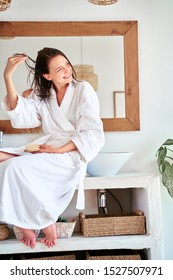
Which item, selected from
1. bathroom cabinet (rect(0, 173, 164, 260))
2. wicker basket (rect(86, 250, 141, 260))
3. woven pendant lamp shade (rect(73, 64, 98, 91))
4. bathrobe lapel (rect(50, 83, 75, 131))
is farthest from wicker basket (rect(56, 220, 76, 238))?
woven pendant lamp shade (rect(73, 64, 98, 91))

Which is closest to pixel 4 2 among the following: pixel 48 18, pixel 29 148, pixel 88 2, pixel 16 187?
pixel 48 18

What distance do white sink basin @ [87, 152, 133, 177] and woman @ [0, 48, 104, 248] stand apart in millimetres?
106

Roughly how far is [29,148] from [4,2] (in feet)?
2.59

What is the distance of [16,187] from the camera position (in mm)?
1893

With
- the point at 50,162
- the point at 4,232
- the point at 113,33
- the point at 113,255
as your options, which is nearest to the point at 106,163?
the point at 50,162

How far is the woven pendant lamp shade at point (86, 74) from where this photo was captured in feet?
7.89

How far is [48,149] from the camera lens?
2027 mm

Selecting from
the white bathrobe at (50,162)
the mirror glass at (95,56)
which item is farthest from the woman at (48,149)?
the mirror glass at (95,56)

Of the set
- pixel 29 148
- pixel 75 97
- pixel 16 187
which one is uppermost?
pixel 75 97

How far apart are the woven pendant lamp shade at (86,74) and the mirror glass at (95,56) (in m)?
0.02

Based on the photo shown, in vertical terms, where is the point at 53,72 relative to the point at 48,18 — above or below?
below

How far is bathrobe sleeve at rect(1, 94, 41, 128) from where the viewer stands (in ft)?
6.94

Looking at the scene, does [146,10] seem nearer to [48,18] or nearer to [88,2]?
[88,2]

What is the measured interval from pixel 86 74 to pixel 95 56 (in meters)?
0.11
